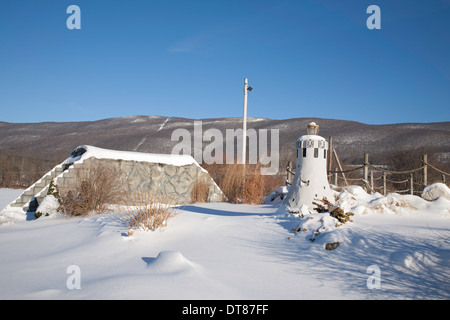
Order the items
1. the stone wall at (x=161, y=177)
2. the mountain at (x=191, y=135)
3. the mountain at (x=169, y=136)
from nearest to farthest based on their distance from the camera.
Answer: the stone wall at (x=161, y=177), the mountain at (x=191, y=135), the mountain at (x=169, y=136)

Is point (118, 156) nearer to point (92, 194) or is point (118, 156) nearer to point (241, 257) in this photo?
point (92, 194)

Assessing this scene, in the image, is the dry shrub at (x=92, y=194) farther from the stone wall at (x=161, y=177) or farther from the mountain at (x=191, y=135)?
the mountain at (x=191, y=135)

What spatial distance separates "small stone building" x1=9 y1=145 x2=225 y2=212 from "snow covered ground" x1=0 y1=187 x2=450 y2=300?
6.44 feet

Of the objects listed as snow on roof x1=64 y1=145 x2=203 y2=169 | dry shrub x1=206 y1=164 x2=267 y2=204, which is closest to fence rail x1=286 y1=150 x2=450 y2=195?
dry shrub x1=206 y1=164 x2=267 y2=204

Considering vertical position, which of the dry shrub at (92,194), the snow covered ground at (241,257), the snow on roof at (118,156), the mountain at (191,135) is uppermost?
the mountain at (191,135)

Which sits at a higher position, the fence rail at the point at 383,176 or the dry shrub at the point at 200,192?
the fence rail at the point at 383,176

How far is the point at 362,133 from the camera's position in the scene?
4866 cm

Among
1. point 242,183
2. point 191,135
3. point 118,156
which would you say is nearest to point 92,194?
point 118,156

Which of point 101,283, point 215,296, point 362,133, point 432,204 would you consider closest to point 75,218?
point 101,283

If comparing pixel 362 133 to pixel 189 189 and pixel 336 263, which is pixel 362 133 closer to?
pixel 189 189

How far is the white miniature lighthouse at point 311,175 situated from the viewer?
5754mm

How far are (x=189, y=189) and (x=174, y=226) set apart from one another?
4786mm

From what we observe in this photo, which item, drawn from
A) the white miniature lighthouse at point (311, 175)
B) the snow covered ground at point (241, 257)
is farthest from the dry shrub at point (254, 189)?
the white miniature lighthouse at point (311, 175)

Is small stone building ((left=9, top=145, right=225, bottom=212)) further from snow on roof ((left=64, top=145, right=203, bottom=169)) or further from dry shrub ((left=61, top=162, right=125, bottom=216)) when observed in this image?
dry shrub ((left=61, top=162, right=125, bottom=216))
